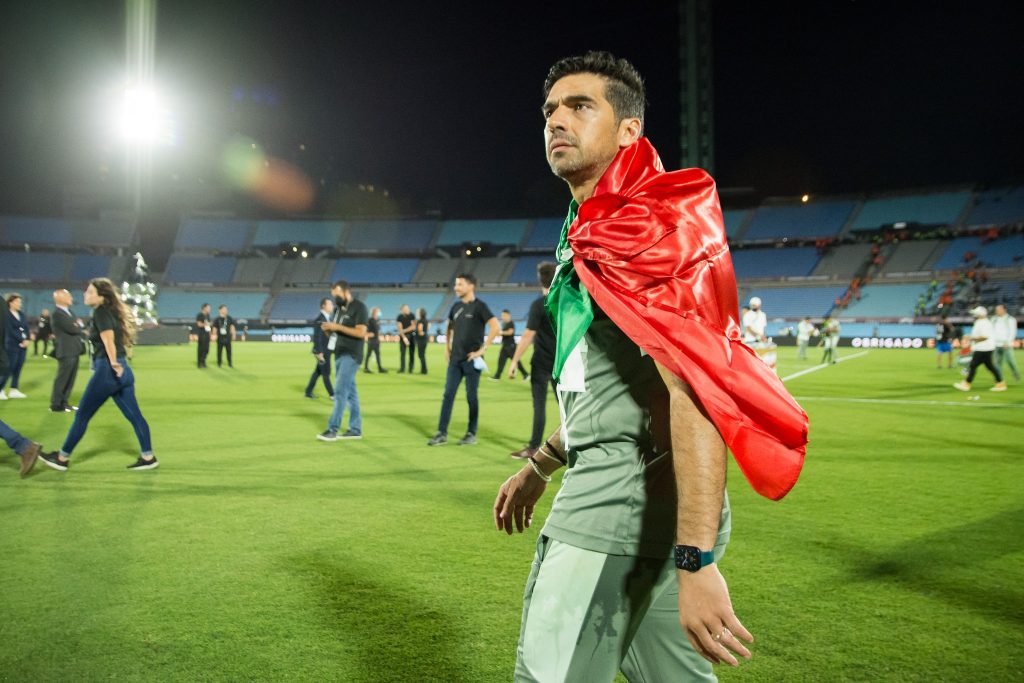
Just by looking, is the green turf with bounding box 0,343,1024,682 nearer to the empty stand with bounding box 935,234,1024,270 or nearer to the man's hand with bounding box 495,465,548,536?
the man's hand with bounding box 495,465,548,536

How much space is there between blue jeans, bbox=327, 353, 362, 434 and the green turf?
0.38 metres

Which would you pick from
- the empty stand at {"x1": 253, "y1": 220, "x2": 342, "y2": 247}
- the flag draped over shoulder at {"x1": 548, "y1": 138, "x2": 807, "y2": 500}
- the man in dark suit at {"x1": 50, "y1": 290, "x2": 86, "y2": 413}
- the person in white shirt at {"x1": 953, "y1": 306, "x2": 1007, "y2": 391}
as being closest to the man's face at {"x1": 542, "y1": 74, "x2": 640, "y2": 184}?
the flag draped over shoulder at {"x1": 548, "y1": 138, "x2": 807, "y2": 500}

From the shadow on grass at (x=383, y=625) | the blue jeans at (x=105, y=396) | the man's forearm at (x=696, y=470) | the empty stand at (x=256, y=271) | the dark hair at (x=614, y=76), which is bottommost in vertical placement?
the shadow on grass at (x=383, y=625)

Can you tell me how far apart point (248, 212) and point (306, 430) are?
212ft

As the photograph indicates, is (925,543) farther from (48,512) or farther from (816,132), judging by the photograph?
(816,132)

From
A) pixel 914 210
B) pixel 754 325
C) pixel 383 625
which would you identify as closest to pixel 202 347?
pixel 754 325

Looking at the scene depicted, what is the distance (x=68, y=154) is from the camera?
166 ft

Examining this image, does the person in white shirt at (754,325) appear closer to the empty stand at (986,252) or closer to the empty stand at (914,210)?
the empty stand at (986,252)

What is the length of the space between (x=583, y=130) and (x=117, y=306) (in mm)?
7608

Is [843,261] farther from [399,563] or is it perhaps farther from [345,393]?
[399,563]

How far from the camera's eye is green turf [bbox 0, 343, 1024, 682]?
338 cm

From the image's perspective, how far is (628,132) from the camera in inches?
76.8

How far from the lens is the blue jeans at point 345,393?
9766 millimetres

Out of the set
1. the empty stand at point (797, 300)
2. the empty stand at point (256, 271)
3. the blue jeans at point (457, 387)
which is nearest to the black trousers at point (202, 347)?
the blue jeans at point (457, 387)
